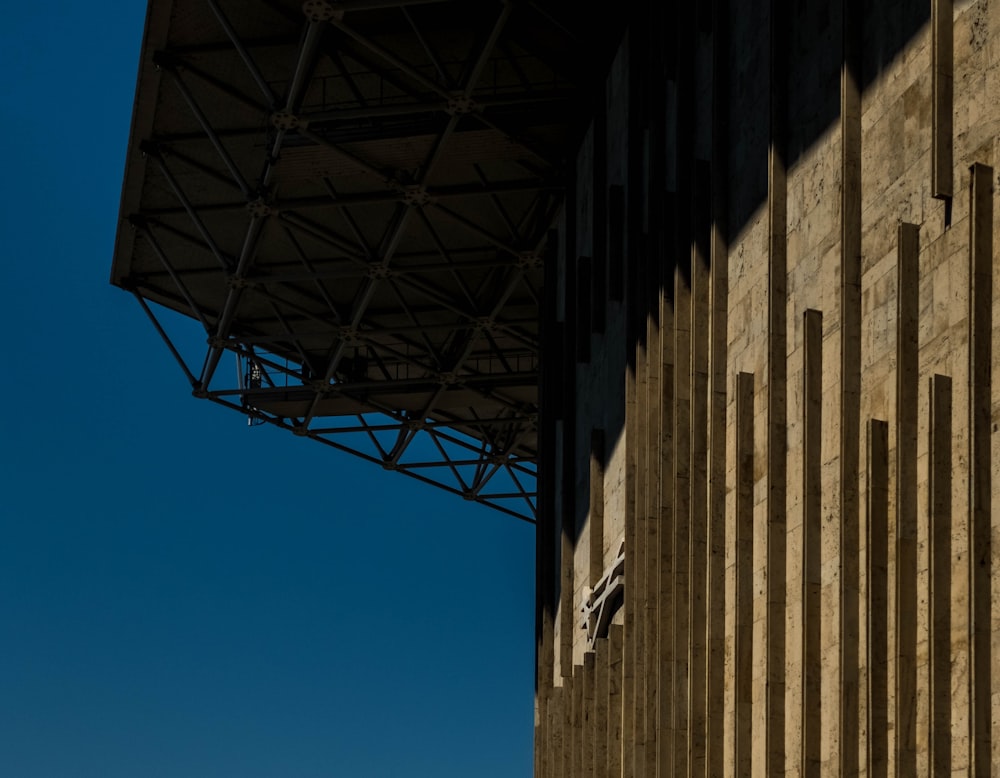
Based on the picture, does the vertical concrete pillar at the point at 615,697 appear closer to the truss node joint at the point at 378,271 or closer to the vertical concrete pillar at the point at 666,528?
the vertical concrete pillar at the point at 666,528

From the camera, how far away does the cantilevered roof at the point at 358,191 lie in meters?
37.9

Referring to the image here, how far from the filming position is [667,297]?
29.4 meters

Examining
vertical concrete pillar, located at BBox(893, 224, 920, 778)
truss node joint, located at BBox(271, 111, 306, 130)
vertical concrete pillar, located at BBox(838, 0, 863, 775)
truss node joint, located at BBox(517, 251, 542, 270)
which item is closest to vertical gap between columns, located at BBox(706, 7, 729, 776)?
vertical concrete pillar, located at BBox(838, 0, 863, 775)

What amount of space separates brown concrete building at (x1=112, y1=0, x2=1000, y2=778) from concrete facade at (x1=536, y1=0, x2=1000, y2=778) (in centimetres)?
5

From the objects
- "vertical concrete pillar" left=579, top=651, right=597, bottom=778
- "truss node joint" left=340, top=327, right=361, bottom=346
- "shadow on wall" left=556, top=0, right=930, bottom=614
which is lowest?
"vertical concrete pillar" left=579, top=651, right=597, bottom=778

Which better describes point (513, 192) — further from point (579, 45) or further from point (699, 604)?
point (699, 604)

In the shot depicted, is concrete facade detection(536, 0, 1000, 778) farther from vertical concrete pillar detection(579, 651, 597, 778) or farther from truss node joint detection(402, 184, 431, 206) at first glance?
truss node joint detection(402, 184, 431, 206)

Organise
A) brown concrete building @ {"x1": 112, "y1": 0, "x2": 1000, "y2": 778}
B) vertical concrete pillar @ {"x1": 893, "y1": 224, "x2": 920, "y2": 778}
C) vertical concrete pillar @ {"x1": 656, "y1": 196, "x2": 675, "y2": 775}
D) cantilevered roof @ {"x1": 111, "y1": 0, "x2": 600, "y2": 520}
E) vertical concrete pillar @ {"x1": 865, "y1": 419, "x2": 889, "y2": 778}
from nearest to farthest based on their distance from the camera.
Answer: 1. vertical concrete pillar @ {"x1": 893, "y1": 224, "x2": 920, "y2": 778}
2. brown concrete building @ {"x1": 112, "y1": 0, "x2": 1000, "y2": 778}
3. vertical concrete pillar @ {"x1": 865, "y1": 419, "x2": 889, "y2": 778}
4. vertical concrete pillar @ {"x1": 656, "y1": 196, "x2": 675, "y2": 775}
5. cantilevered roof @ {"x1": 111, "y1": 0, "x2": 600, "y2": 520}

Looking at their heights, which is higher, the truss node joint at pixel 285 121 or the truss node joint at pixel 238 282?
the truss node joint at pixel 285 121

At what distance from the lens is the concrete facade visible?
18.6 metres

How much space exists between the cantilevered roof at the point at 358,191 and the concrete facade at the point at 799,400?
188 inches

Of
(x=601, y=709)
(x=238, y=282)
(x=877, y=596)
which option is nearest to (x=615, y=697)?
(x=601, y=709)

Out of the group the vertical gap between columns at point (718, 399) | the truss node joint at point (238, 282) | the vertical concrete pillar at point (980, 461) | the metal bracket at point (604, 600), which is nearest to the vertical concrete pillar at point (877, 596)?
the vertical concrete pillar at point (980, 461)

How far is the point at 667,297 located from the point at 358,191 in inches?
648
